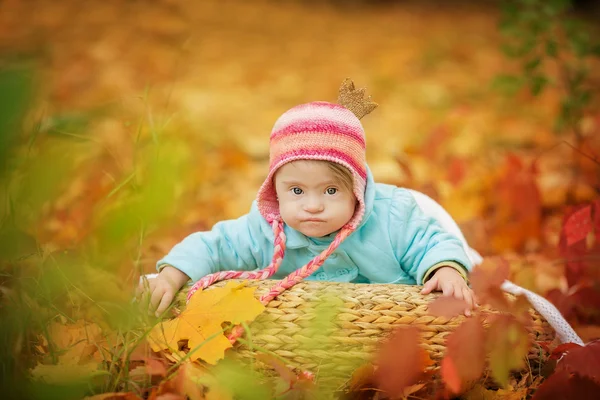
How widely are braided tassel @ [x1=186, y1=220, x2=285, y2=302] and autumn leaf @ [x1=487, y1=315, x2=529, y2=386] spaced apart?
0.65 metres

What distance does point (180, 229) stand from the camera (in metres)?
2.60

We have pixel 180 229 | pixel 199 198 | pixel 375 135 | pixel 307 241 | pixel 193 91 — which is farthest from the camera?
pixel 193 91

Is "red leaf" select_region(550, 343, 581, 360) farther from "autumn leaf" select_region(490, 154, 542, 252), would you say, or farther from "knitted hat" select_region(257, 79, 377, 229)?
"autumn leaf" select_region(490, 154, 542, 252)

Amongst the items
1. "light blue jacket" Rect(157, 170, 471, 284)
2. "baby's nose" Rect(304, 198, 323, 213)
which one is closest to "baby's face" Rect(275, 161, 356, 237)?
"baby's nose" Rect(304, 198, 323, 213)

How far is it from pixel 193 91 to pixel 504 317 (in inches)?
178

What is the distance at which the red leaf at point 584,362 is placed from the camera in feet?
4.26

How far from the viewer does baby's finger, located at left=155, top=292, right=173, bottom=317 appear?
1.58 metres

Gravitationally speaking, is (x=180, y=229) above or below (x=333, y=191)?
below

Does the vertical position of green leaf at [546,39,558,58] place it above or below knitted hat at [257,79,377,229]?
above

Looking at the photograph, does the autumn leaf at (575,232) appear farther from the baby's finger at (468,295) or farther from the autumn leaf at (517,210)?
the autumn leaf at (517,210)

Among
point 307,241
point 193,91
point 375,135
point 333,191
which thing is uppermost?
point 193,91

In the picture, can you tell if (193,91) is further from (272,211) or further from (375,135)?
(272,211)

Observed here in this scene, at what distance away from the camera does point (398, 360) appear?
1289 mm

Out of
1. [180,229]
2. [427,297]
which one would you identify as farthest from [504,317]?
[180,229]
